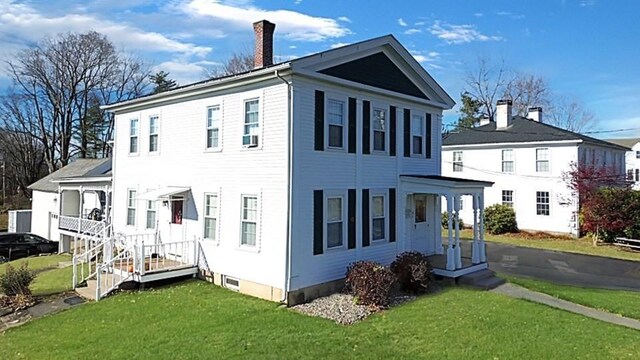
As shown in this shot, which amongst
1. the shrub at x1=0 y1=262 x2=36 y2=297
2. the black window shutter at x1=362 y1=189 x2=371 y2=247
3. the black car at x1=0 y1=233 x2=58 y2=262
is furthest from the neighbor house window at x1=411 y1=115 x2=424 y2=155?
the black car at x1=0 y1=233 x2=58 y2=262

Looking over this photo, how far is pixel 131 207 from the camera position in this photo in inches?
704

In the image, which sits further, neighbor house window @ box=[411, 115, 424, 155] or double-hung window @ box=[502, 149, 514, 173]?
double-hung window @ box=[502, 149, 514, 173]

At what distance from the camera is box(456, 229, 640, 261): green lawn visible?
22.0 m

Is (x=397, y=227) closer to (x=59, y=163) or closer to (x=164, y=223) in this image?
(x=164, y=223)

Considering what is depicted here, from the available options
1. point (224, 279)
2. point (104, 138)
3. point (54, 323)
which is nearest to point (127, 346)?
point (54, 323)

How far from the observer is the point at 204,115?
48.0ft

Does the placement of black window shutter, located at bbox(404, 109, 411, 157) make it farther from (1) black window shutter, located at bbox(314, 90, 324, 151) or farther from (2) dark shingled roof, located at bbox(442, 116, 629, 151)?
(2) dark shingled roof, located at bbox(442, 116, 629, 151)

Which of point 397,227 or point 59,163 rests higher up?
point 59,163

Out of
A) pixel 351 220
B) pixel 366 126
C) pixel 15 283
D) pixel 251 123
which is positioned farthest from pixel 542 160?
pixel 15 283

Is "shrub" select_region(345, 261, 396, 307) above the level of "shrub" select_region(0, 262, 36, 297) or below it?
above

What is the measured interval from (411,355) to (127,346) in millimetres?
5626

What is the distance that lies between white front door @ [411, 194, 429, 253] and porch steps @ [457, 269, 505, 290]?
2.23 meters

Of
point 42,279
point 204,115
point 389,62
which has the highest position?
point 389,62

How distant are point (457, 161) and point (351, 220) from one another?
21386mm
